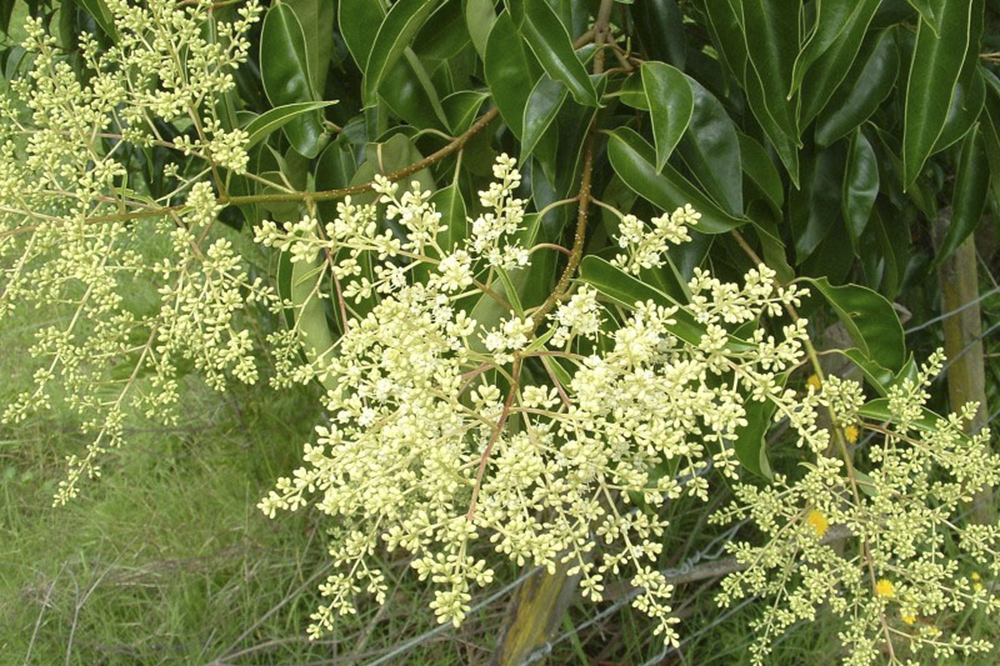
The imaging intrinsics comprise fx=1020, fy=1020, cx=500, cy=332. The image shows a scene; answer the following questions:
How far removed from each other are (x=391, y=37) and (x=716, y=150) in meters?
0.35

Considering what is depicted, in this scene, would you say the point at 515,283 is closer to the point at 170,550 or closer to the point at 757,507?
the point at 757,507

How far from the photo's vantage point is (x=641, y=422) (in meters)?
0.85

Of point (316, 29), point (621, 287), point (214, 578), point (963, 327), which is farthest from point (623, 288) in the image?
point (214, 578)

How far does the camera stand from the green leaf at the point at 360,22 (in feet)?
3.47

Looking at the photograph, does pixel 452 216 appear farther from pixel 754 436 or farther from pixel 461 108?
pixel 754 436

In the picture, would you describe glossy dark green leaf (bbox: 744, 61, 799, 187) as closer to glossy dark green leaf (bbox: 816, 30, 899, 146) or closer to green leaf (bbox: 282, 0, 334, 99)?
glossy dark green leaf (bbox: 816, 30, 899, 146)

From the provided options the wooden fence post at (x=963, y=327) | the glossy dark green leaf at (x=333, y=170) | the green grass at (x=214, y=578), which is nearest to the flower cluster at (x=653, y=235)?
the glossy dark green leaf at (x=333, y=170)

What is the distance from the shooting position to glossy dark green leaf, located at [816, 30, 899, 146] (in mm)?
1079

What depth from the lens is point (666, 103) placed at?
973mm

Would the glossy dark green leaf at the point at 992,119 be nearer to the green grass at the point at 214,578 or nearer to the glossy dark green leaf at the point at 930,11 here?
the glossy dark green leaf at the point at 930,11

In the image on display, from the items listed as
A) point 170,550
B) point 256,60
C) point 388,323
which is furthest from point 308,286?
point 170,550

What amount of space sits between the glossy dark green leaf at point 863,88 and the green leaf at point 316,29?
574mm

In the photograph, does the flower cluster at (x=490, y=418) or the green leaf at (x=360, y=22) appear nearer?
the flower cluster at (x=490, y=418)

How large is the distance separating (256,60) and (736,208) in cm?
100
